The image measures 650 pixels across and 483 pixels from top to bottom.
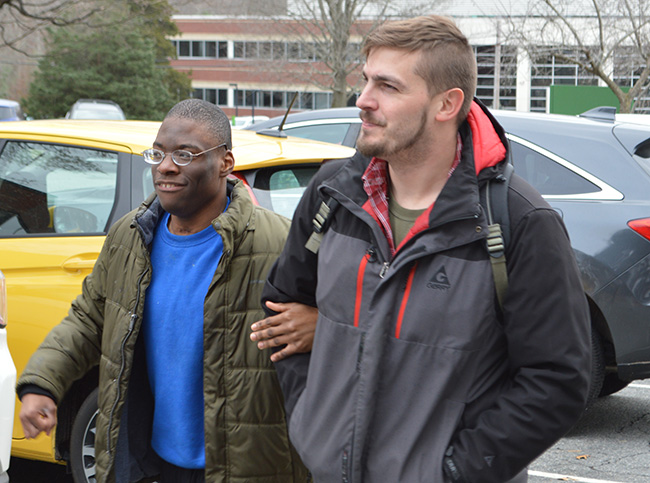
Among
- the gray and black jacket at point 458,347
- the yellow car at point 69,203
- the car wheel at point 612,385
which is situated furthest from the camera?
the car wheel at point 612,385

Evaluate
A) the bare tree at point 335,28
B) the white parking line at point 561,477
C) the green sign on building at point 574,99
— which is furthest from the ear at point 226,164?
the bare tree at point 335,28

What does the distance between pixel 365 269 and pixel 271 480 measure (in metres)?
0.93

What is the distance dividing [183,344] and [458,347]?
1.04 metres

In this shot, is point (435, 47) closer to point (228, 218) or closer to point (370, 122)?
point (370, 122)

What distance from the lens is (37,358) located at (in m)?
2.62

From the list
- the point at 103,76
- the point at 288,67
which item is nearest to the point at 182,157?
the point at 288,67

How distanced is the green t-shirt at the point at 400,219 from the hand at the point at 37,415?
129 centimetres

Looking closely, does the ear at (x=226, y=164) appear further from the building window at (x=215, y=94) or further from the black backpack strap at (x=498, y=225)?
the building window at (x=215, y=94)

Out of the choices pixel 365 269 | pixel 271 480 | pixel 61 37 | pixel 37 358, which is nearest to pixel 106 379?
pixel 37 358

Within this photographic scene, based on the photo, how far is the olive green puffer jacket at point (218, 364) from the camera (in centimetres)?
248

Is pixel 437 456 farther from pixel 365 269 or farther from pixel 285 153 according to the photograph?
pixel 285 153

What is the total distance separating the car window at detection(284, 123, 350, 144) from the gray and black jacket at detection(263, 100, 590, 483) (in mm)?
4978

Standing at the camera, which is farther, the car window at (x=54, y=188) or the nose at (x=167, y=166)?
the car window at (x=54, y=188)

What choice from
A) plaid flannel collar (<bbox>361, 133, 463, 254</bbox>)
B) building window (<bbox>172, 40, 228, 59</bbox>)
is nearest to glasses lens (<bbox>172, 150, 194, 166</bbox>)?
plaid flannel collar (<bbox>361, 133, 463, 254</bbox>)
